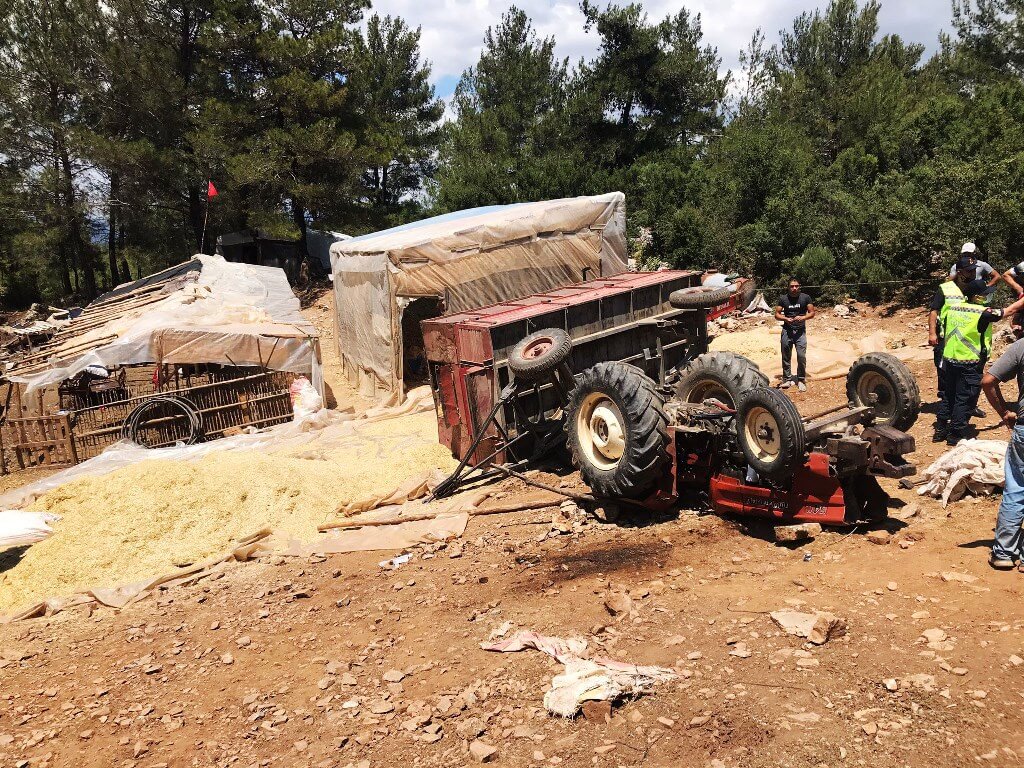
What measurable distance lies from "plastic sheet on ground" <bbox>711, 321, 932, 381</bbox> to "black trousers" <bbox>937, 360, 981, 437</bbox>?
3.53 metres

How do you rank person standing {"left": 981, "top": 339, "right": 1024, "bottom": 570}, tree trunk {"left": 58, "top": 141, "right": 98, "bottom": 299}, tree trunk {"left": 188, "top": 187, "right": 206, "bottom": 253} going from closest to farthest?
A: person standing {"left": 981, "top": 339, "right": 1024, "bottom": 570} → tree trunk {"left": 58, "top": 141, "right": 98, "bottom": 299} → tree trunk {"left": 188, "top": 187, "right": 206, "bottom": 253}

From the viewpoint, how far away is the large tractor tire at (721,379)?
6.33 metres

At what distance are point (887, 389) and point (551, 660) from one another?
416 centimetres

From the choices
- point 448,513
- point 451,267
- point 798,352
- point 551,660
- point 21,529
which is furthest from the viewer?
point 451,267

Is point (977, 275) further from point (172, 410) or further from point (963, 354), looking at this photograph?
point (172, 410)

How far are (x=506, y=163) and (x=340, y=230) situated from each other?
637 centimetres

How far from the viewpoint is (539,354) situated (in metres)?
7.93

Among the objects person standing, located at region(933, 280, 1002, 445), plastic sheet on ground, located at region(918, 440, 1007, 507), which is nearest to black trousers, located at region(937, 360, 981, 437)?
person standing, located at region(933, 280, 1002, 445)

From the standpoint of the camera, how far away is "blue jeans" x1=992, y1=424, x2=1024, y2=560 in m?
4.69

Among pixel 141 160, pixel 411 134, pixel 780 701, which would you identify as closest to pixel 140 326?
pixel 780 701

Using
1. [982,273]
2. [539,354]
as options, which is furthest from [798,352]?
[539,354]

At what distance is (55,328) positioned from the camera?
18.3 m

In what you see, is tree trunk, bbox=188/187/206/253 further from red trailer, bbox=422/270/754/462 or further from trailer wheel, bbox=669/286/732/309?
trailer wheel, bbox=669/286/732/309

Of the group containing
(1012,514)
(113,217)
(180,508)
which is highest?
(113,217)
